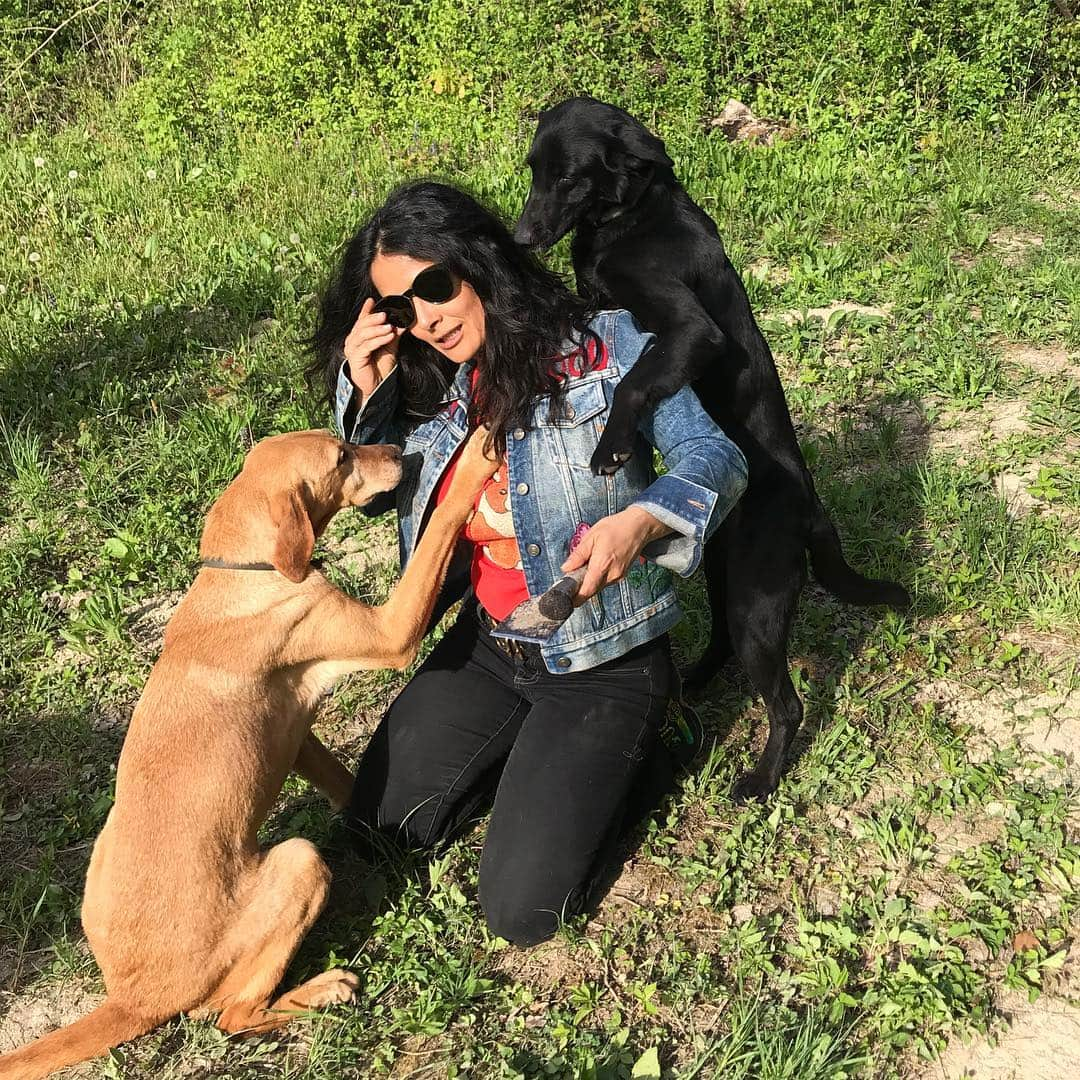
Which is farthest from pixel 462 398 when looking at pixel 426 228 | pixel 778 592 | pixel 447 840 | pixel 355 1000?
pixel 355 1000

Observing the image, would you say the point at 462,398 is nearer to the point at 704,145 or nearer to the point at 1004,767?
the point at 1004,767

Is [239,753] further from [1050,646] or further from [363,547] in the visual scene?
[1050,646]

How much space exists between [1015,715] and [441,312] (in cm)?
226

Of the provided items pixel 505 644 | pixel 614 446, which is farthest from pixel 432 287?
pixel 505 644

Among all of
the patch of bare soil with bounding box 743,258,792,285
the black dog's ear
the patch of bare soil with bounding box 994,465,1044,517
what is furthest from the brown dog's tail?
the patch of bare soil with bounding box 743,258,792,285

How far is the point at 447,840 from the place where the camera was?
346 cm

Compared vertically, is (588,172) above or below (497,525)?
above

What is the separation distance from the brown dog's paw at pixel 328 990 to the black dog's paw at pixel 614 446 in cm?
154

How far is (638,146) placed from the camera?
3410 mm

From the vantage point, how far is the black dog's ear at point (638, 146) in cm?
337

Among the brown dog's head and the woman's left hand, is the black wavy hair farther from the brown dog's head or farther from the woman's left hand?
the woman's left hand

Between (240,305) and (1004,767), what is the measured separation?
462cm

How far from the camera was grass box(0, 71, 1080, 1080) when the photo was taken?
285 cm

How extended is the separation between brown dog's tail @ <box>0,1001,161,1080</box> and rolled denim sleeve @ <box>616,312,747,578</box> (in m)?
1.73
